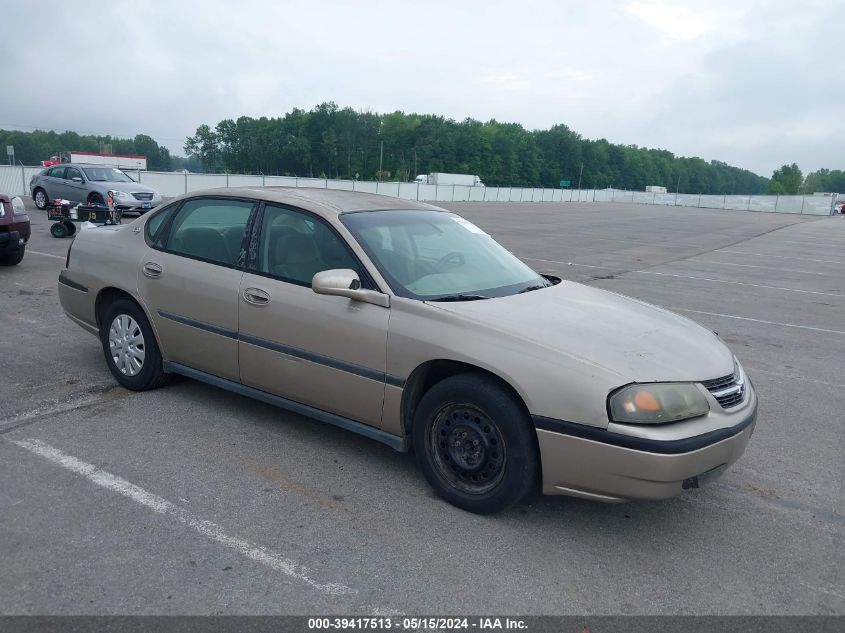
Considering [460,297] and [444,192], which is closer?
[460,297]

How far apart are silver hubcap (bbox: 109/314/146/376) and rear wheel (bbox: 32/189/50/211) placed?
18.2 m

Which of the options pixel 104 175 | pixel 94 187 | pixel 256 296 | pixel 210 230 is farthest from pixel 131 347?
pixel 104 175

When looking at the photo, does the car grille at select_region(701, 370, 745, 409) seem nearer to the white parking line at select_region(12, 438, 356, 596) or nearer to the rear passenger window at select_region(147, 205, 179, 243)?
the white parking line at select_region(12, 438, 356, 596)

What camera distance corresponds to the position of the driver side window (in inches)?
164

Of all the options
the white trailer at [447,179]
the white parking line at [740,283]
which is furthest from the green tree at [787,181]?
the white parking line at [740,283]

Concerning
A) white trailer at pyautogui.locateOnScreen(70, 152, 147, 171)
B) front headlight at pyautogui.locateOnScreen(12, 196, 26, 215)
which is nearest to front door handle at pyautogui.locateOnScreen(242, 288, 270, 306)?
front headlight at pyautogui.locateOnScreen(12, 196, 26, 215)

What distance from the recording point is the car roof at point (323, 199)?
440 centimetres

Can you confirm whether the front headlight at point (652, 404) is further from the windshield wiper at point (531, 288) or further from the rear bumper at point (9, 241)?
the rear bumper at point (9, 241)

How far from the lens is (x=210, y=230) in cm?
478

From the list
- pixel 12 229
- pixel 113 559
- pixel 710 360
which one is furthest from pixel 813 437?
pixel 12 229

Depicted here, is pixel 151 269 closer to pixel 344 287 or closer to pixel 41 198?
pixel 344 287

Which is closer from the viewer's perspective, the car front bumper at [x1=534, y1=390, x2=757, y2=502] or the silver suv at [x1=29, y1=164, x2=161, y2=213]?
the car front bumper at [x1=534, y1=390, x2=757, y2=502]

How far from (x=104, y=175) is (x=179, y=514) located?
1857 cm

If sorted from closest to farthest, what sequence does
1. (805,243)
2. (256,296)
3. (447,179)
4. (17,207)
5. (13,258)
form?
(256,296), (17,207), (13,258), (805,243), (447,179)
